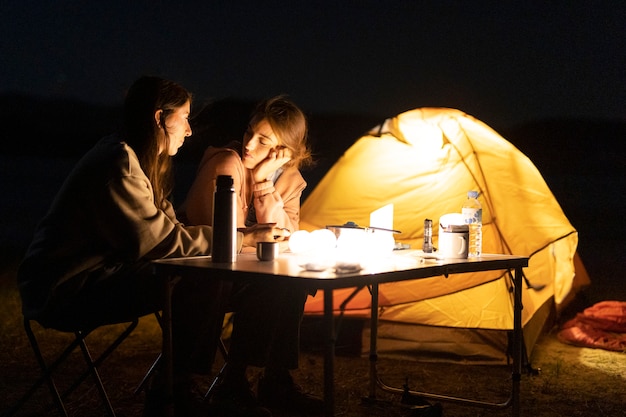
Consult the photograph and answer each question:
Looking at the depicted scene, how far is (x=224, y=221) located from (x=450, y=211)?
2.29 m

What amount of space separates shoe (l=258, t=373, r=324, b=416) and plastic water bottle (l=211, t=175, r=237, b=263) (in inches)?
36.1

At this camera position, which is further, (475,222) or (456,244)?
(475,222)

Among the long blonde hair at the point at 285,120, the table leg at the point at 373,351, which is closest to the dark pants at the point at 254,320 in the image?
the table leg at the point at 373,351

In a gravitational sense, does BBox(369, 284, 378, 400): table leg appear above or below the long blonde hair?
below

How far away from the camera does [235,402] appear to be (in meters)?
2.49

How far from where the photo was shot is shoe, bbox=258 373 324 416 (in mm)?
2812

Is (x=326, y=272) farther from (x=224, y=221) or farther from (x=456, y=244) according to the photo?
(x=456, y=244)

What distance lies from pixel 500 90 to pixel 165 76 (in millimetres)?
→ 13653

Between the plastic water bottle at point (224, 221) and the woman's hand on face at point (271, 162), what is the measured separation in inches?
36.8

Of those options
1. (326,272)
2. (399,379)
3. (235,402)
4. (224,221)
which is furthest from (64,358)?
(399,379)

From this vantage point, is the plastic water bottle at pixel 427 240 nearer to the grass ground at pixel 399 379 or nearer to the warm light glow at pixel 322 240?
the warm light glow at pixel 322 240

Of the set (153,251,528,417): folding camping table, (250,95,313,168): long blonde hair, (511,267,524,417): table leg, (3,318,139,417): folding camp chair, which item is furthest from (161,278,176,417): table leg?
(511,267,524,417): table leg

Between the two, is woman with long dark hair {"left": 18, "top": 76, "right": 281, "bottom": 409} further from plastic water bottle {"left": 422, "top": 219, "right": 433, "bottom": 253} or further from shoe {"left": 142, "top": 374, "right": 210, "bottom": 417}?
plastic water bottle {"left": 422, "top": 219, "right": 433, "bottom": 253}

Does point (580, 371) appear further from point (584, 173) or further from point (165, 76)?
point (584, 173)
